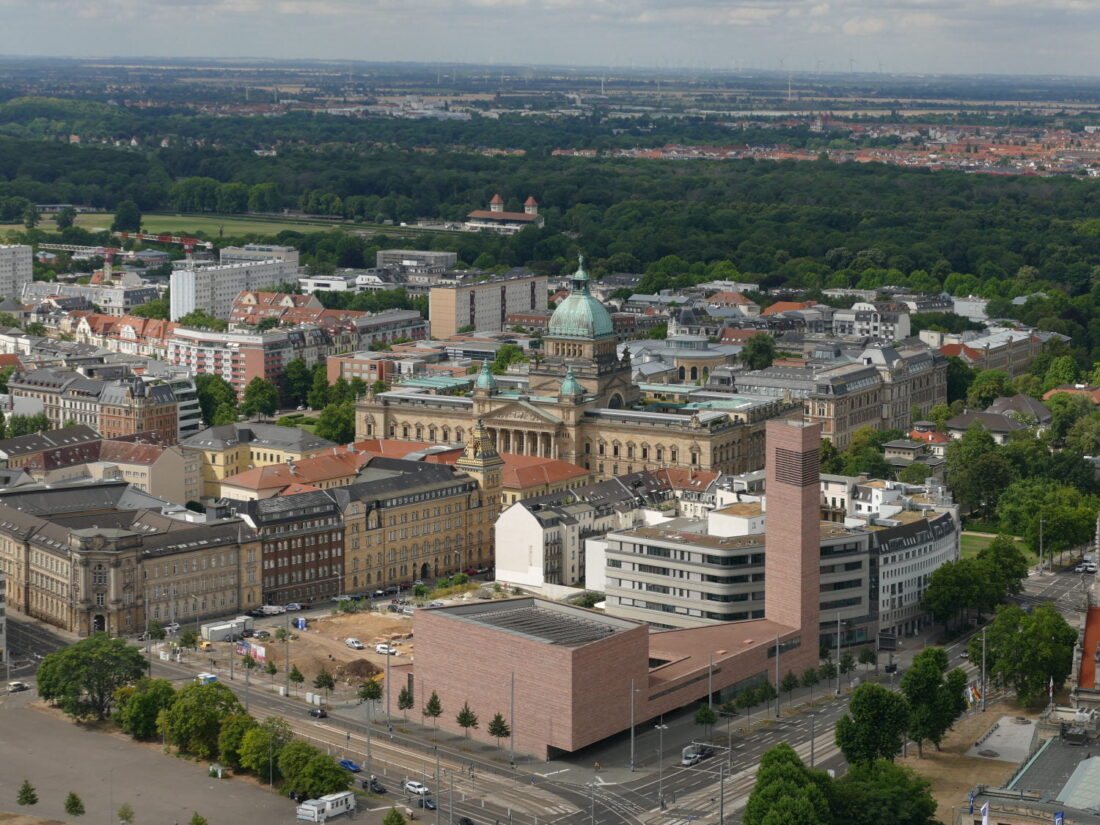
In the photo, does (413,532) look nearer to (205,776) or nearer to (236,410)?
(205,776)

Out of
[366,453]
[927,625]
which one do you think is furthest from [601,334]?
[927,625]

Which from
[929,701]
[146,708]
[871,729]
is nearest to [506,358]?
[146,708]

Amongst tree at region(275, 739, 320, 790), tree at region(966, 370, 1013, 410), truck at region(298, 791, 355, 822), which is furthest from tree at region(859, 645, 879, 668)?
tree at region(966, 370, 1013, 410)

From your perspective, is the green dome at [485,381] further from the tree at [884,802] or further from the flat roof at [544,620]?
the tree at [884,802]

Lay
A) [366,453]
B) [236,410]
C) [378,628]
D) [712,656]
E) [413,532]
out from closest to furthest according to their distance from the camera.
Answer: [712,656], [378,628], [413,532], [366,453], [236,410]

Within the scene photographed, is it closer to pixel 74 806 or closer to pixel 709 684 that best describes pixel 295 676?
pixel 74 806

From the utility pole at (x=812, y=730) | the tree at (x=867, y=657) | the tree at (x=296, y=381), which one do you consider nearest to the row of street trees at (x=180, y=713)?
the utility pole at (x=812, y=730)
